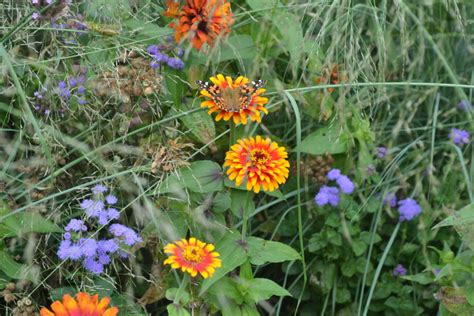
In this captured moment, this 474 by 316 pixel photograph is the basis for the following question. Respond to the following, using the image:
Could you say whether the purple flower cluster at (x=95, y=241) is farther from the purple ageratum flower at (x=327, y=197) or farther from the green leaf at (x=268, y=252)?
the purple ageratum flower at (x=327, y=197)

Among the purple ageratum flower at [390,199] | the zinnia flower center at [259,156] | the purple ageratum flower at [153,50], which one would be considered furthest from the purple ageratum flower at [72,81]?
the purple ageratum flower at [390,199]

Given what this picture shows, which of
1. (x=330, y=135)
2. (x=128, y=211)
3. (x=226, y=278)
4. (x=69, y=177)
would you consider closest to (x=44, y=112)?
(x=69, y=177)

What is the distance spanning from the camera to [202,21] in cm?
150

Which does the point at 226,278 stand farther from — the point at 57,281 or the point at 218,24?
the point at 218,24

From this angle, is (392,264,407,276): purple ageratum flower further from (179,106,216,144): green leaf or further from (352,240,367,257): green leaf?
(179,106,216,144): green leaf

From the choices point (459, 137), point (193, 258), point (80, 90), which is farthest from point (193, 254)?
point (459, 137)

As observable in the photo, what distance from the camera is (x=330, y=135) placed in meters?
1.74

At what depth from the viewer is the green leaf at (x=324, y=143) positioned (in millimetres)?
1759

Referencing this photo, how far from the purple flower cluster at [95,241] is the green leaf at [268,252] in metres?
0.20

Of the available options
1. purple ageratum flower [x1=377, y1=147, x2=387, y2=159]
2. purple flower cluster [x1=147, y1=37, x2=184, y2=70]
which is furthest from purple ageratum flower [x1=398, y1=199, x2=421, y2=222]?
purple flower cluster [x1=147, y1=37, x2=184, y2=70]

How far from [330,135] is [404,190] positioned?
326mm

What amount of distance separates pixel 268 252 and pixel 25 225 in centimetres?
42

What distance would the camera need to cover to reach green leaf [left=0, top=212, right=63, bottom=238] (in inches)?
55.4

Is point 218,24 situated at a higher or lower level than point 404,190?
higher
